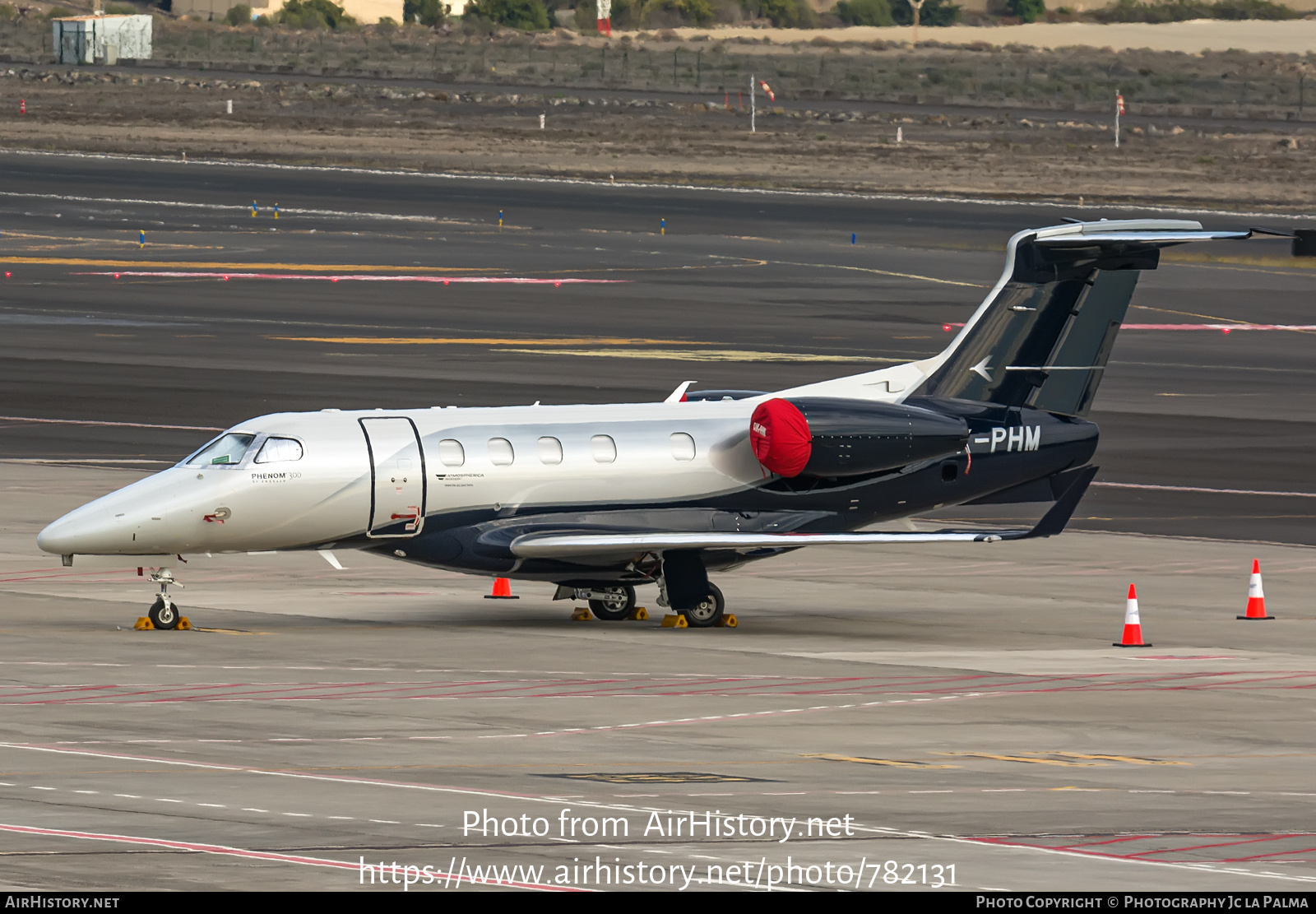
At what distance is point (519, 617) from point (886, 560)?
8.36 m

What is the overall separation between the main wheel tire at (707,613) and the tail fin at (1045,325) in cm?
456

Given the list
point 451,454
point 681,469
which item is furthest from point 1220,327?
point 451,454

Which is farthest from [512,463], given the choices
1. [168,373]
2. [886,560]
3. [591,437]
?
[168,373]

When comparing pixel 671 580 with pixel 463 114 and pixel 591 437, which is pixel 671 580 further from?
pixel 463 114

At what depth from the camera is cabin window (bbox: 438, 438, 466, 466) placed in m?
32.1

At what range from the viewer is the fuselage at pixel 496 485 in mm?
31250

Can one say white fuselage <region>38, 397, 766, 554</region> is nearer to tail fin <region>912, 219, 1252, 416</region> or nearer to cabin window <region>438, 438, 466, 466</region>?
cabin window <region>438, 438, 466, 466</region>

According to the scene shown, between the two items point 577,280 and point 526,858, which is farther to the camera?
point 577,280

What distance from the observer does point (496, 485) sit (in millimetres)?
32188

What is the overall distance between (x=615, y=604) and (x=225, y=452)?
5766 mm

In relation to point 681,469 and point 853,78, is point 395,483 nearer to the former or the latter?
point 681,469

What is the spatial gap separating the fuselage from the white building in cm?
15823

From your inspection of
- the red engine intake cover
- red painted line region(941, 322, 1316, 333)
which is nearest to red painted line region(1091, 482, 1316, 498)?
the red engine intake cover

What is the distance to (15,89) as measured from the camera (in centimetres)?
16475
